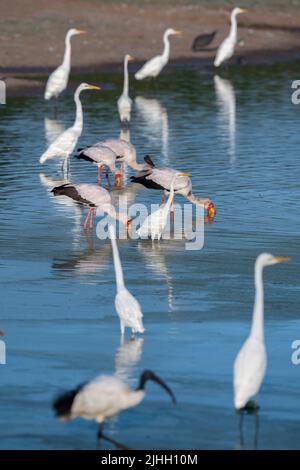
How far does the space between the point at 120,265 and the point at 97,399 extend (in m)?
3.33

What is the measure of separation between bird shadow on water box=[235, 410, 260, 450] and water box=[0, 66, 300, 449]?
2cm

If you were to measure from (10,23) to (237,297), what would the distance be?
24.4 meters

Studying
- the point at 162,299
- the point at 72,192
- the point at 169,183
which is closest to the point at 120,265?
the point at 162,299

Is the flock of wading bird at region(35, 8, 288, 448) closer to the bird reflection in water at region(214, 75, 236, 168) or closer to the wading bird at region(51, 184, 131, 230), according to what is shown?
the wading bird at region(51, 184, 131, 230)

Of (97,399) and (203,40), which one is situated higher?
(203,40)

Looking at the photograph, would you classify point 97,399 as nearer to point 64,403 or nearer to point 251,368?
point 64,403

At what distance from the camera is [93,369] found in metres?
9.73

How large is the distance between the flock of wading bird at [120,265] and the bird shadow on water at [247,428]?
5 centimetres

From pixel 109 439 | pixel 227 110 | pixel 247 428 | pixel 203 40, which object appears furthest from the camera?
pixel 203 40

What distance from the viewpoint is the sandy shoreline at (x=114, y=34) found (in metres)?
31.3

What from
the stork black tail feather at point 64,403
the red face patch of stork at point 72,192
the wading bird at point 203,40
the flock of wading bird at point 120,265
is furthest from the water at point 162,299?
the wading bird at point 203,40

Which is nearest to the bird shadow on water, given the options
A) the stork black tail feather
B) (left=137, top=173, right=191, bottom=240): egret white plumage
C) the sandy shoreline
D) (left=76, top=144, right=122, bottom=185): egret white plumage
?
the stork black tail feather

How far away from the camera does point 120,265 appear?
11.1m
